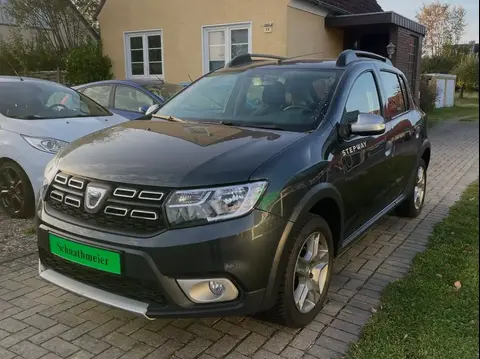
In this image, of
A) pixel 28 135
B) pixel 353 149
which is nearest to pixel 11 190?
pixel 28 135

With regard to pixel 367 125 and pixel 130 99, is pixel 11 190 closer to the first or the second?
pixel 130 99

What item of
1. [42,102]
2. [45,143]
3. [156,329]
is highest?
[42,102]

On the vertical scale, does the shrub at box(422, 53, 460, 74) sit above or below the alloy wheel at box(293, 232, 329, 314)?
above

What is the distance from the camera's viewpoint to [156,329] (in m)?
3.16

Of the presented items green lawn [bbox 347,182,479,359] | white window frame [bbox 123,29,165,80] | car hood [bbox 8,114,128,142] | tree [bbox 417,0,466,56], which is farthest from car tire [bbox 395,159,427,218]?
tree [bbox 417,0,466,56]

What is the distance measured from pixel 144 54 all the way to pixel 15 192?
10745 millimetres

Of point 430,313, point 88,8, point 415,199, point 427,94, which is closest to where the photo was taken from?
point 430,313

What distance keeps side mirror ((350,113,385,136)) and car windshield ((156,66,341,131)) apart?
25cm

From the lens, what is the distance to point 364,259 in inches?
177

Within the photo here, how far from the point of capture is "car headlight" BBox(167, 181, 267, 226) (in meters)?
2.58

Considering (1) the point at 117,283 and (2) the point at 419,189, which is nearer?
(1) the point at 117,283

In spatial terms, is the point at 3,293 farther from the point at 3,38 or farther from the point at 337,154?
the point at 3,38

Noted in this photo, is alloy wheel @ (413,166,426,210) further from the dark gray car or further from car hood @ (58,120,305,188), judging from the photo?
car hood @ (58,120,305,188)

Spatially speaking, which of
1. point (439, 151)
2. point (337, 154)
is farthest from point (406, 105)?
point (439, 151)
